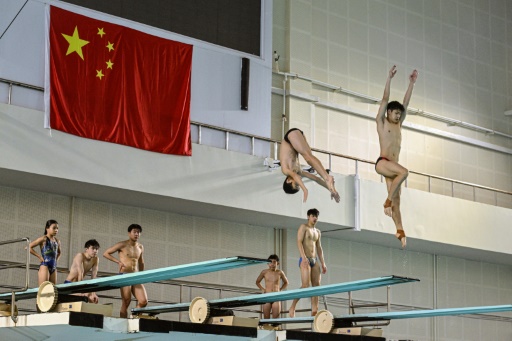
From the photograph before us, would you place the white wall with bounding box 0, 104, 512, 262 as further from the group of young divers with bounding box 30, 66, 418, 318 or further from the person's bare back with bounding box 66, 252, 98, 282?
the person's bare back with bounding box 66, 252, 98, 282

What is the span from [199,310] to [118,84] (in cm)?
642

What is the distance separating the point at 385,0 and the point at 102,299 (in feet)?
48.0

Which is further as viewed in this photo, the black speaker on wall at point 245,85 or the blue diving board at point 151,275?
the black speaker on wall at point 245,85

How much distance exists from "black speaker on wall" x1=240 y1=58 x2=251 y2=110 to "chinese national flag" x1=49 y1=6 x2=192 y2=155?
2.52 m

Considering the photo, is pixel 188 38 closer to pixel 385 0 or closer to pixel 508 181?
pixel 385 0

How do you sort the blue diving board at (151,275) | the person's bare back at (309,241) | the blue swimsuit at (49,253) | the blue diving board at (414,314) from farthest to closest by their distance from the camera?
the person's bare back at (309,241), the blue diving board at (414,314), the blue swimsuit at (49,253), the blue diving board at (151,275)

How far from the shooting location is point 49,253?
17.9m

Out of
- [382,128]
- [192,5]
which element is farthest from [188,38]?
[382,128]

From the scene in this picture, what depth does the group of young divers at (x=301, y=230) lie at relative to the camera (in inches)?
587

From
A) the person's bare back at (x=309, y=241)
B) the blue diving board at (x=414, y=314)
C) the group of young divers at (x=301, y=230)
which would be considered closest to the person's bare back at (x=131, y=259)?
the group of young divers at (x=301, y=230)

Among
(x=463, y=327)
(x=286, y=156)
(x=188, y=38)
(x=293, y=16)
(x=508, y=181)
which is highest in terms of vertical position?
(x=293, y=16)

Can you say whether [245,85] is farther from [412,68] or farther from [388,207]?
[388,207]

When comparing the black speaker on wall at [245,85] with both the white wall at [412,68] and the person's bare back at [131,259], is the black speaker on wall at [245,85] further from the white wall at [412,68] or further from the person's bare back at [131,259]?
the person's bare back at [131,259]

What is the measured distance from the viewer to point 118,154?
861 inches
